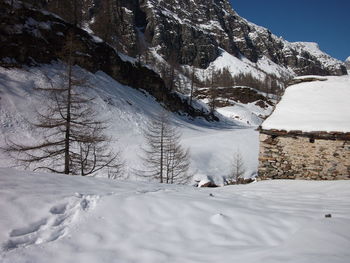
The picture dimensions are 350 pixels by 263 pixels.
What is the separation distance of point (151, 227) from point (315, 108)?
9229 millimetres

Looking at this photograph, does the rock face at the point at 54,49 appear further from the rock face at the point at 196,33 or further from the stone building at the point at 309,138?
the rock face at the point at 196,33

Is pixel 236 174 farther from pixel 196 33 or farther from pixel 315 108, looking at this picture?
pixel 196 33

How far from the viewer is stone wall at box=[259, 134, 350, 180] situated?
26.9 ft

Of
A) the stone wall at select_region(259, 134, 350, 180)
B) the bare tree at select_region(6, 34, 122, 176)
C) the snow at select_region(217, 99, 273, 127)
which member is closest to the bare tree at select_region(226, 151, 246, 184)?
the stone wall at select_region(259, 134, 350, 180)

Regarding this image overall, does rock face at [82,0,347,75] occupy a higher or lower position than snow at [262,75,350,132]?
higher

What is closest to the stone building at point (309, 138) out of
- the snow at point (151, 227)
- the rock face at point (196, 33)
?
the snow at point (151, 227)

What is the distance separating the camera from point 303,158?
346 inches

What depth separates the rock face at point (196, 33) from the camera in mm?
125250

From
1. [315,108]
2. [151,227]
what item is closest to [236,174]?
[315,108]

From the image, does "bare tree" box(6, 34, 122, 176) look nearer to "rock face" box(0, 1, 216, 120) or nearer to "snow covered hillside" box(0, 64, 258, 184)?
"snow covered hillside" box(0, 64, 258, 184)

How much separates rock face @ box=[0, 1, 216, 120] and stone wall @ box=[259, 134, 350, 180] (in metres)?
11.9

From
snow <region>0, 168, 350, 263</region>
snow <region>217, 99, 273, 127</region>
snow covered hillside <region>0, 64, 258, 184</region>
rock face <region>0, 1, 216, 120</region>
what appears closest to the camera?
snow <region>0, 168, 350, 263</region>

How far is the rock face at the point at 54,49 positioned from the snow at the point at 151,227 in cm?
1148

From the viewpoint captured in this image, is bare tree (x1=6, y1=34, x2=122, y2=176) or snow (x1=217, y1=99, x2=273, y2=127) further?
snow (x1=217, y1=99, x2=273, y2=127)
